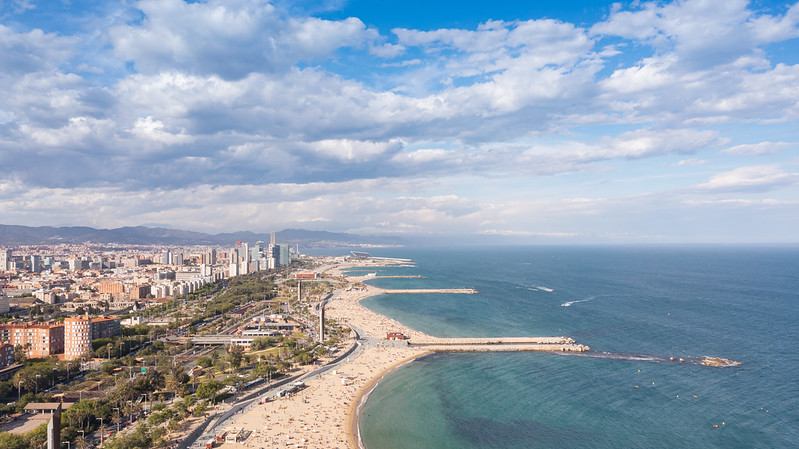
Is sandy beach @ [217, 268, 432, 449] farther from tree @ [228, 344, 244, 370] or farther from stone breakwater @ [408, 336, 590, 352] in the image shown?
tree @ [228, 344, 244, 370]

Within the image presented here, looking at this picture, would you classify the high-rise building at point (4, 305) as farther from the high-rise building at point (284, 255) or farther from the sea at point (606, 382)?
the high-rise building at point (284, 255)

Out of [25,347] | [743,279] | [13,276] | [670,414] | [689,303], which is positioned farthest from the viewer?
[13,276]

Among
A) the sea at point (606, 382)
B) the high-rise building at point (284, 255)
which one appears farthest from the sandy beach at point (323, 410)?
the high-rise building at point (284, 255)

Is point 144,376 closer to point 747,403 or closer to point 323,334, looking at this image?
point 323,334

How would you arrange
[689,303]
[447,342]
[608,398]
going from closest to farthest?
[608,398], [447,342], [689,303]

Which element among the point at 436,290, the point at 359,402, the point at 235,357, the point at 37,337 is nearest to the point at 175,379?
the point at 235,357

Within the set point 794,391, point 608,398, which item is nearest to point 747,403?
point 794,391

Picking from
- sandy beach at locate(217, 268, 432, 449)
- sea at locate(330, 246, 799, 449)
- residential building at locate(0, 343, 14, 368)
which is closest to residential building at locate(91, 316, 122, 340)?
residential building at locate(0, 343, 14, 368)

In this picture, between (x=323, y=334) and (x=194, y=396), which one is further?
(x=323, y=334)
